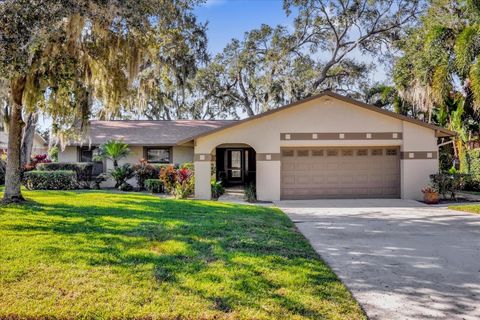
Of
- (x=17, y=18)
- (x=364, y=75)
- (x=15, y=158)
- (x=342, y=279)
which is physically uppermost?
(x=364, y=75)

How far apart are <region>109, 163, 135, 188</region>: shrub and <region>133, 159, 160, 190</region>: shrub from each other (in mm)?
281

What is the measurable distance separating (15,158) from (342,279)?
9958 millimetres

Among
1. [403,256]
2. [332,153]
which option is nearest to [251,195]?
[332,153]

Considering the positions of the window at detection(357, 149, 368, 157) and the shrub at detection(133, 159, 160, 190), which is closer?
the window at detection(357, 149, 368, 157)

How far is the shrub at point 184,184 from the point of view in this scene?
14789 mm

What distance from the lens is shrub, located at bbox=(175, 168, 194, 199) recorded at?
48.5 ft

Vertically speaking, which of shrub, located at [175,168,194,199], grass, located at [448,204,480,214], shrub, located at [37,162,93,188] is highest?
shrub, located at [37,162,93,188]

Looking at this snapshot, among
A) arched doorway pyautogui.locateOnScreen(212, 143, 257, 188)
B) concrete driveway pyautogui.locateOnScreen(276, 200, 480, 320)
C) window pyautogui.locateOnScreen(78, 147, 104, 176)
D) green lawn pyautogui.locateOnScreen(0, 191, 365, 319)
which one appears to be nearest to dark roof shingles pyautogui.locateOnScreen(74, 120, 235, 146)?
window pyautogui.locateOnScreen(78, 147, 104, 176)

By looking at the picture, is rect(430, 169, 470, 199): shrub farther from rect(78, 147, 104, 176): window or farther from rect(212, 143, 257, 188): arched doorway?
rect(78, 147, 104, 176): window

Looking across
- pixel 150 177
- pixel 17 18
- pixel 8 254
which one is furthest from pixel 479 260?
pixel 150 177

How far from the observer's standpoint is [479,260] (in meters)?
5.95

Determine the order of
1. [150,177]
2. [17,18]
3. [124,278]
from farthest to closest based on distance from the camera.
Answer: [150,177], [17,18], [124,278]

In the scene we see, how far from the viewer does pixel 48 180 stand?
55.6 ft

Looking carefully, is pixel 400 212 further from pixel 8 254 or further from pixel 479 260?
pixel 8 254
